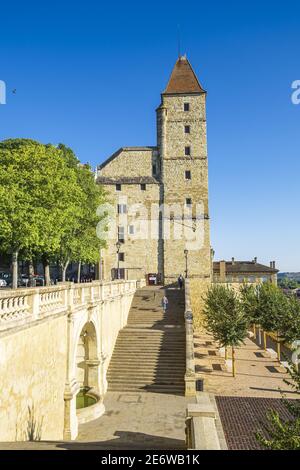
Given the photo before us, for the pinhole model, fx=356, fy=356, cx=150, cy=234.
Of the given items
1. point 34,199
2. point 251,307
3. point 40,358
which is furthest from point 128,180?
point 40,358

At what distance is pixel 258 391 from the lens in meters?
20.9

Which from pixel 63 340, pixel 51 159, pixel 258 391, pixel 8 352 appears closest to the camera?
pixel 8 352

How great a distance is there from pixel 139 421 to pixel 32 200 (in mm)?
15046

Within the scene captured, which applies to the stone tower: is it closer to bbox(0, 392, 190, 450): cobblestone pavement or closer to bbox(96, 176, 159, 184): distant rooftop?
bbox(96, 176, 159, 184): distant rooftop

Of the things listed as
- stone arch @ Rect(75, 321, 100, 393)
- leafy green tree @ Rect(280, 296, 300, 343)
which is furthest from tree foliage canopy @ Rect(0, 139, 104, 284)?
leafy green tree @ Rect(280, 296, 300, 343)

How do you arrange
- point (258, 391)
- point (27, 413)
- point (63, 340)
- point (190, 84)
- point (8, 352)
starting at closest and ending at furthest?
point (8, 352)
point (27, 413)
point (63, 340)
point (258, 391)
point (190, 84)

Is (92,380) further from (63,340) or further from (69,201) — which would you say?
(69,201)

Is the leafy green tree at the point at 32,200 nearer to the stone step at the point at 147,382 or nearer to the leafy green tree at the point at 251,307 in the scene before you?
the stone step at the point at 147,382

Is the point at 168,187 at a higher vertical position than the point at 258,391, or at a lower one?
higher

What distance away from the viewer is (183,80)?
50.8 m

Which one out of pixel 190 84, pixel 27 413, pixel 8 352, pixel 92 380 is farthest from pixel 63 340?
pixel 190 84

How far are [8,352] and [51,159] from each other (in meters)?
18.5

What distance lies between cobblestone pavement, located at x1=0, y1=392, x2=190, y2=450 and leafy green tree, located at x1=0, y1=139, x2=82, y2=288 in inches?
403

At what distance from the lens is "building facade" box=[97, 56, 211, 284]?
47031mm
